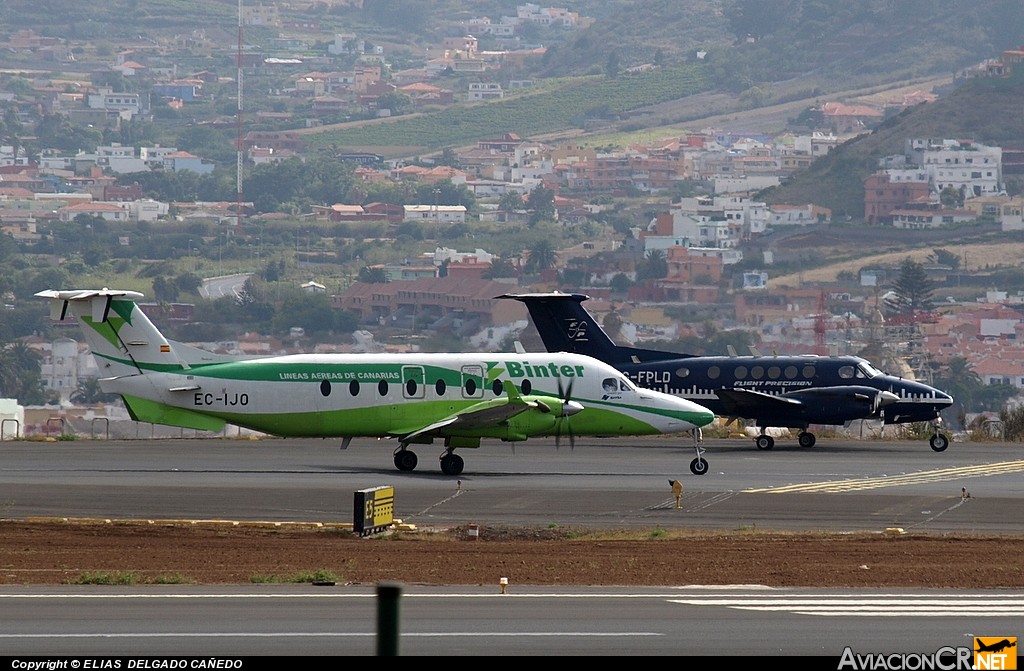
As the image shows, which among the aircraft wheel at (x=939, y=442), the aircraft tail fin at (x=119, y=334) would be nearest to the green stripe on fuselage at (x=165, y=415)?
the aircraft tail fin at (x=119, y=334)

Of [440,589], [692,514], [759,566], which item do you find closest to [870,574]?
[759,566]

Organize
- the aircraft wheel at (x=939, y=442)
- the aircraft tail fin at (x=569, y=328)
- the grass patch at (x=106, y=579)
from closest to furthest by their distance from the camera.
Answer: the grass patch at (x=106, y=579) → the aircraft wheel at (x=939, y=442) → the aircraft tail fin at (x=569, y=328)

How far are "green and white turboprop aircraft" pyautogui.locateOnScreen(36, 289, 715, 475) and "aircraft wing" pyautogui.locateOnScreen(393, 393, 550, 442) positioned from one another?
5.7 inches

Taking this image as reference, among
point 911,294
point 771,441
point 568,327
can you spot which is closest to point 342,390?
point 771,441

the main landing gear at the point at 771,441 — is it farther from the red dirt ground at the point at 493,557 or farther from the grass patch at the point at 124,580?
the grass patch at the point at 124,580

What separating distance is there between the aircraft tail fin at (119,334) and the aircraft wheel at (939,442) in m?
19.8

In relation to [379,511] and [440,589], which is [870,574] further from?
[379,511]

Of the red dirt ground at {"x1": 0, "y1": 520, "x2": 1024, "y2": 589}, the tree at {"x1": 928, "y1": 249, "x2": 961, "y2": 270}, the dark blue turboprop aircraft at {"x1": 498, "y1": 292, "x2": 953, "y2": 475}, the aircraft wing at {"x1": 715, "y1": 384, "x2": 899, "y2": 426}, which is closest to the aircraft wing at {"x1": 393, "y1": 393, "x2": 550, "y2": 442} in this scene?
the red dirt ground at {"x1": 0, "y1": 520, "x2": 1024, "y2": 589}

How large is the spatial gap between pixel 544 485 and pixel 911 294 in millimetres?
145498

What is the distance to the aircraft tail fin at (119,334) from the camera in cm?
3600

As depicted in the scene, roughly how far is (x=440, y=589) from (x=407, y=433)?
1702 cm

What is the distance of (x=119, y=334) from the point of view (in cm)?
3616

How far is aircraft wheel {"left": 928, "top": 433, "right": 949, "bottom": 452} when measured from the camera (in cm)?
4312

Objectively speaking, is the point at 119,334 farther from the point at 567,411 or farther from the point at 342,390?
the point at 567,411
